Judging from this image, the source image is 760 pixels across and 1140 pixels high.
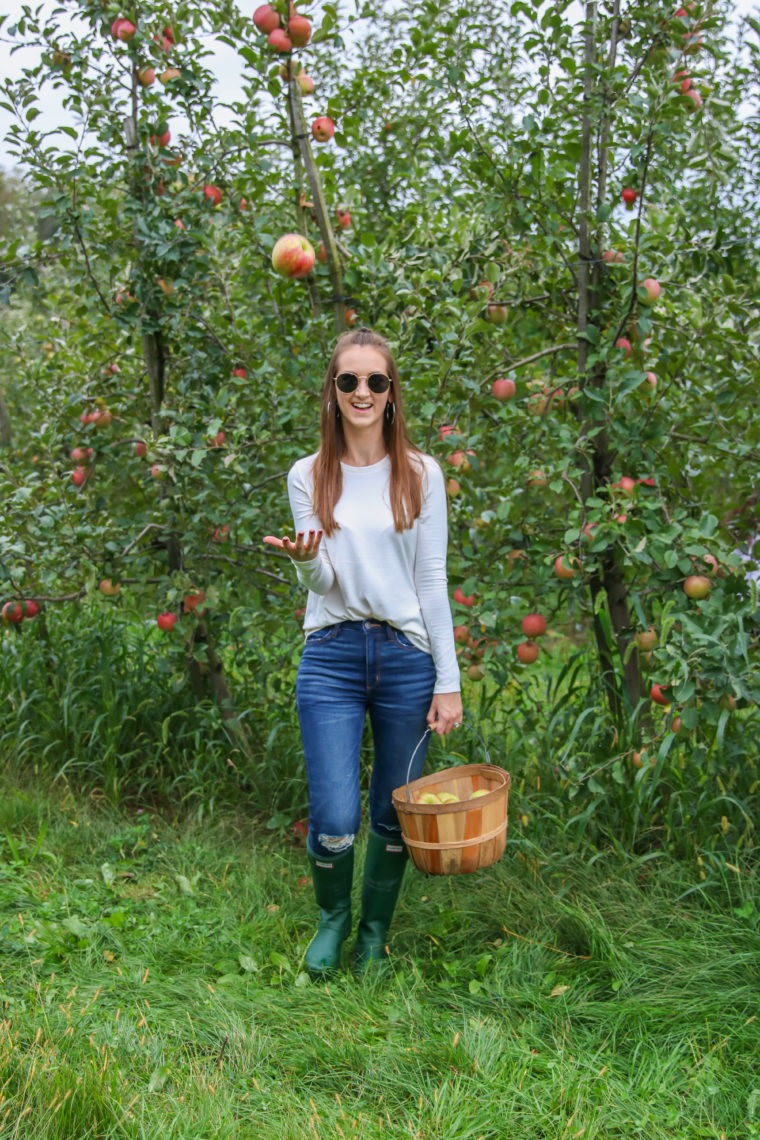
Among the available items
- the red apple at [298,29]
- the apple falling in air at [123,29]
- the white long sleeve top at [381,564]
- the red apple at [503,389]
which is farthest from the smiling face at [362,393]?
the apple falling in air at [123,29]

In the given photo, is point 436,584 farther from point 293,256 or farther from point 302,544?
point 293,256

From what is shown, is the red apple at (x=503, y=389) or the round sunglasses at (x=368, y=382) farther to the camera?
the red apple at (x=503, y=389)

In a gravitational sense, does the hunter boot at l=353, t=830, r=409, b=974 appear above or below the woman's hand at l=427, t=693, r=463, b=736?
below

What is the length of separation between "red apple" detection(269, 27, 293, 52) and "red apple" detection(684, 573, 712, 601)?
185 centimetres

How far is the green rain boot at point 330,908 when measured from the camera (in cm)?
231

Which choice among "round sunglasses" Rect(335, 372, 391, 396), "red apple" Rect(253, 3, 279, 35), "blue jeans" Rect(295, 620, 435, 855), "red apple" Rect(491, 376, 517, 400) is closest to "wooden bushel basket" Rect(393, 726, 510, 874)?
"blue jeans" Rect(295, 620, 435, 855)

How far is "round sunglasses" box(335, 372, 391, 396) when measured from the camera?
222 centimetres

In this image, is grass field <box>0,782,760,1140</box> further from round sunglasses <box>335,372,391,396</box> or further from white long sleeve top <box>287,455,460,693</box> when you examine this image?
round sunglasses <box>335,372,391,396</box>

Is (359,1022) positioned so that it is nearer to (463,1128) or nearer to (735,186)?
(463,1128)

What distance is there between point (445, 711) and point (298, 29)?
1.91 metres

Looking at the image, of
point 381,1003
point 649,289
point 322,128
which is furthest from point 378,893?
point 322,128

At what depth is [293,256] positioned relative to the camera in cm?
278

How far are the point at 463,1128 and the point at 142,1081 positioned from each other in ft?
2.05

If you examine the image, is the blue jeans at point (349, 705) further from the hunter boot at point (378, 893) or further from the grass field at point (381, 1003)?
the grass field at point (381, 1003)
